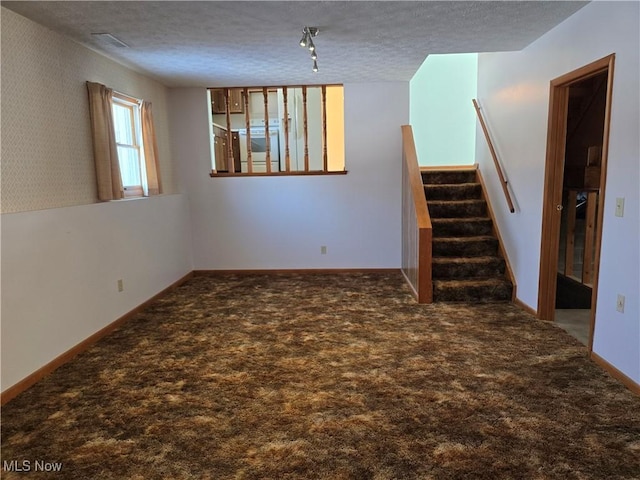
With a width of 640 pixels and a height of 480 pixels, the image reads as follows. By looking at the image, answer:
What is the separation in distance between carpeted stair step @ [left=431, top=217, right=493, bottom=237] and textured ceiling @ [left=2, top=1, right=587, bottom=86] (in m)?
1.71

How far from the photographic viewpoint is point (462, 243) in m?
4.61

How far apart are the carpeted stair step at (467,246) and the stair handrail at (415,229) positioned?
33 cm

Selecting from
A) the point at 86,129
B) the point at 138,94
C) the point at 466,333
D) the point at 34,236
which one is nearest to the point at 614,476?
the point at 466,333

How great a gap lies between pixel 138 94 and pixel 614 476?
4.78 meters

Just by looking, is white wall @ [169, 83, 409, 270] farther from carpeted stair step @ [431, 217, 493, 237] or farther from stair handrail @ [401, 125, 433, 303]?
carpeted stair step @ [431, 217, 493, 237]

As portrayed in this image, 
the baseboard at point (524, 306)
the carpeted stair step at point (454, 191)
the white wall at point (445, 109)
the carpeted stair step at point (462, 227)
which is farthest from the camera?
the white wall at point (445, 109)

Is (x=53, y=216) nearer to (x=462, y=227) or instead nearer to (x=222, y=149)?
(x=222, y=149)

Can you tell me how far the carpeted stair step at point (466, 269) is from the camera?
440 centimetres

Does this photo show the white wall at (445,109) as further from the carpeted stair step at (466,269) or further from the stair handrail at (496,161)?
the carpeted stair step at (466,269)

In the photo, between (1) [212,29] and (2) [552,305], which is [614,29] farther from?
(1) [212,29]

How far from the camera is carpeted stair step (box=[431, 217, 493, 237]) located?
477 centimetres

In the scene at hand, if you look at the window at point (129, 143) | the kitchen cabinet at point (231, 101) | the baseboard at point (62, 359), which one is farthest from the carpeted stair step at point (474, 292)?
the kitchen cabinet at point (231, 101)

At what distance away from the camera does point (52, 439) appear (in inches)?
83.4

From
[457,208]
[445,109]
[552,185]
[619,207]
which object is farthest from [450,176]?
[619,207]
